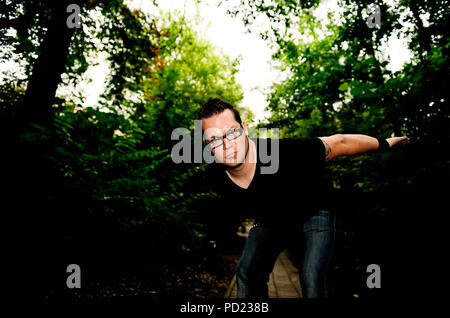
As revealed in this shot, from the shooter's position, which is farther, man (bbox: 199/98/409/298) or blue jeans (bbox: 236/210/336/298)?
man (bbox: 199/98/409/298)

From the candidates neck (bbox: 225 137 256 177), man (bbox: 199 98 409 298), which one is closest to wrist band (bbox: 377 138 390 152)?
man (bbox: 199 98 409 298)

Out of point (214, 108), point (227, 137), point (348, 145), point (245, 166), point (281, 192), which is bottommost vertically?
point (281, 192)

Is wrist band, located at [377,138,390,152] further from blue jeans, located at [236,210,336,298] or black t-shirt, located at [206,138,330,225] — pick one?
blue jeans, located at [236,210,336,298]

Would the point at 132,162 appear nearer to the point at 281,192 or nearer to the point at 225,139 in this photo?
the point at 225,139

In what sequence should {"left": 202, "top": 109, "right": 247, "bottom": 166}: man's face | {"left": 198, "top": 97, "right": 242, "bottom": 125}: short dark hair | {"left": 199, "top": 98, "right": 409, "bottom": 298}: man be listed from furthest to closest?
{"left": 198, "top": 97, "right": 242, "bottom": 125}: short dark hair < {"left": 202, "top": 109, "right": 247, "bottom": 166}: man's face < {"left": 199, "top": 98, "right": 409, "bottom": 298}: man

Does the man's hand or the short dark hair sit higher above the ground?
the short dark hair

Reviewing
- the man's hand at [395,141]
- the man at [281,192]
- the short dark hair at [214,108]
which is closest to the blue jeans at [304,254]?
the man at [281,192]

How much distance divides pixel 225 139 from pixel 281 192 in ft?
2.16

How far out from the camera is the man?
6.04 ft

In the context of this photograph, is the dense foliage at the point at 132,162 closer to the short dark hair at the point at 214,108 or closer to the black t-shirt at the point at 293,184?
the black t-shirt at the point at 293,184

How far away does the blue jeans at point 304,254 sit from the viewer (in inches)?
66.9

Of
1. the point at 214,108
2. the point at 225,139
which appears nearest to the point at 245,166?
the point at 225,139

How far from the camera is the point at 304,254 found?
186 cm

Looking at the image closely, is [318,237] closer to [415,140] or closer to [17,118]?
[415,140]
